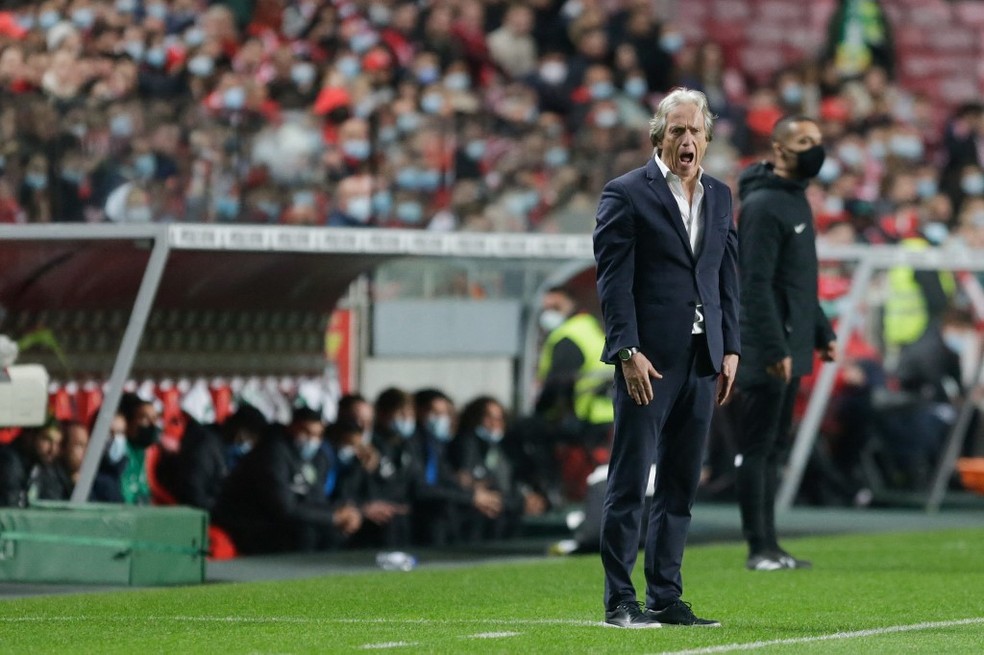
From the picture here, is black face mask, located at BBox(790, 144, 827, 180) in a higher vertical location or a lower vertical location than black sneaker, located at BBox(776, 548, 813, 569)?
higher

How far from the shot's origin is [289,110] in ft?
43.7

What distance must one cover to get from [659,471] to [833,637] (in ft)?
2.73

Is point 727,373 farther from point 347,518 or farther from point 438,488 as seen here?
point 438,488

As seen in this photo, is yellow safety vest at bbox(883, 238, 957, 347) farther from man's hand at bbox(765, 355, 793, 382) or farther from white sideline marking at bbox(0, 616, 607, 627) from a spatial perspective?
white sideline marking at bbox(0, 616, 607, 627)

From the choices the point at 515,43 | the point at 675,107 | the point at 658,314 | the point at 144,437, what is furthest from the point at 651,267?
the point at 515,43

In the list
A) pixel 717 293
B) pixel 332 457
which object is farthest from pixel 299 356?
pixel 717 293

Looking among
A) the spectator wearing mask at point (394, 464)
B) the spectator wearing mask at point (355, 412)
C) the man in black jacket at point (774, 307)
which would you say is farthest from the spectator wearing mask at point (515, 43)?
the man in black jacket at point (774, 307)

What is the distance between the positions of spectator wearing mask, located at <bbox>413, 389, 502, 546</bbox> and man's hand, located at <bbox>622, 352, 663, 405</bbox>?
605 cm

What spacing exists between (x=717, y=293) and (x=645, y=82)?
14.2 metres

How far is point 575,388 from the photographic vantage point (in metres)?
15.7

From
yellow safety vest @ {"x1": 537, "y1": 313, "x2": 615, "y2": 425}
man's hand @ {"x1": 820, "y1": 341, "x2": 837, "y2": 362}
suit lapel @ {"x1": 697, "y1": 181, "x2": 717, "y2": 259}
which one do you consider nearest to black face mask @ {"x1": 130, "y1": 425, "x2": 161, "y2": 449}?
yellow safety vest @ {"x1": 537, "y1": 313, "x2": 615, "y2": 425}

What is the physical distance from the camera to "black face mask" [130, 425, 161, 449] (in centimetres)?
1291

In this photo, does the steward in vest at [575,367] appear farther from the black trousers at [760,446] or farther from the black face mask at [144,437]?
the black trousers at [760,446]

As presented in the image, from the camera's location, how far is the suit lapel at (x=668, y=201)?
797 cm
